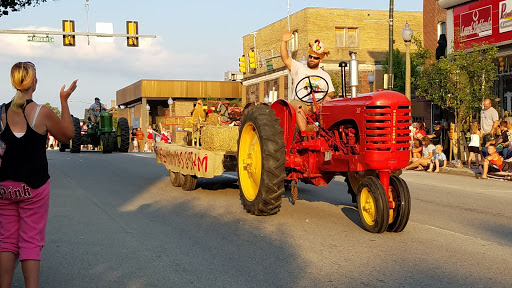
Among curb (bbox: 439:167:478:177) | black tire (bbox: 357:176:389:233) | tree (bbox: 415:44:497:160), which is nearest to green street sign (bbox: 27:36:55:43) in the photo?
tree (bbox: 415:44:497:160)

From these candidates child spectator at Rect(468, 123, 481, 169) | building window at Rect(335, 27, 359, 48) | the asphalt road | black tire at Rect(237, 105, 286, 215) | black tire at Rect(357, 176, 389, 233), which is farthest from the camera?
building window at Rect(335, 27, 359, 48)

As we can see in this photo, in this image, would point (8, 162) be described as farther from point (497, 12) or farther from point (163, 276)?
point (497, 12)

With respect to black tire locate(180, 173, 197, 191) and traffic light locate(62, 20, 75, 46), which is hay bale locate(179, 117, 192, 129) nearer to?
black tire locate(180, 173, 197, 191)

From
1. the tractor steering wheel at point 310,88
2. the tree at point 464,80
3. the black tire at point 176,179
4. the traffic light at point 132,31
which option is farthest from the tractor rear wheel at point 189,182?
the traffic light at point 132,31

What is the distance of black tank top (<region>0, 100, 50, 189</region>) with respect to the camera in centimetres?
492

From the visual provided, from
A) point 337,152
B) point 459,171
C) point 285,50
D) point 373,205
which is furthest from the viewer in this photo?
point 459,171

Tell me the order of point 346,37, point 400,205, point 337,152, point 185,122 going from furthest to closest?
point 346,37 < point 185,122 < point 337,152 < point 400,205

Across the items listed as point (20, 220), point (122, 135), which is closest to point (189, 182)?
point (20, 220)

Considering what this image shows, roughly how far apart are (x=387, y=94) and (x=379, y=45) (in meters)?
47.3

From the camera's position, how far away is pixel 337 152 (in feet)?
28.5

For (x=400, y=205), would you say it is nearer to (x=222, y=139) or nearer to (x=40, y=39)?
(x=222, y=139)

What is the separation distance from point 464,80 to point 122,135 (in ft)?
52.7

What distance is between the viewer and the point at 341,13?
5216 cm

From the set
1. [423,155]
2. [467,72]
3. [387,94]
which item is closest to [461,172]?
[423,155]
